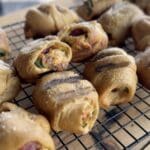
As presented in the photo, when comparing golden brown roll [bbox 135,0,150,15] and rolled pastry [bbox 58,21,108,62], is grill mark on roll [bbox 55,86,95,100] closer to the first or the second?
rolled pastry [bbox 58,21,108,62]

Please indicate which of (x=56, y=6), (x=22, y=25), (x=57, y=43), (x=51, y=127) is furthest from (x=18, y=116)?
(x=22, y=25)

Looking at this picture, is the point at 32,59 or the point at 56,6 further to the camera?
the point at 56,6

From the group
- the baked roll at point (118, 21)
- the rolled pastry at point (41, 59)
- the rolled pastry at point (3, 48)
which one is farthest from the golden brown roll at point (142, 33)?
the rolled pastry at point (3, 48)

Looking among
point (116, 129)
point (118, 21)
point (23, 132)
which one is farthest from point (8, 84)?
point (118, 21)

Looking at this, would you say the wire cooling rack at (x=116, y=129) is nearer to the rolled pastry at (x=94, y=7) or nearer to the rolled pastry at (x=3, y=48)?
the rolled pastry at (x=3, y=48)

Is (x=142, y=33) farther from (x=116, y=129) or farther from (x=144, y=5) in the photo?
(x=116, y=129)

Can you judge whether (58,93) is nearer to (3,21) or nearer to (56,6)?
(56,6)
